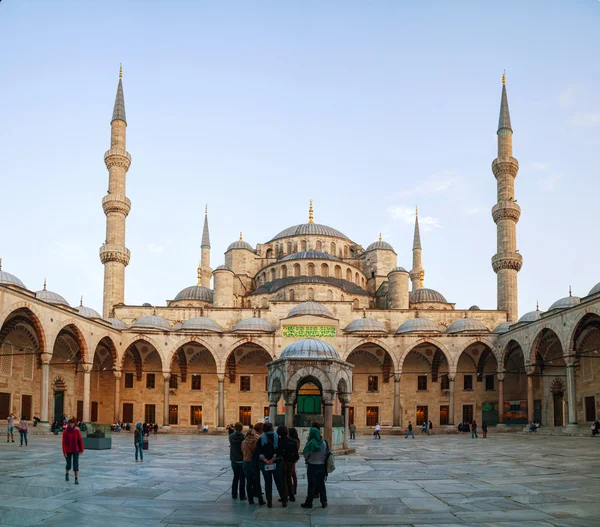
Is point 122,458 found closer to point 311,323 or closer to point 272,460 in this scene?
point 272,460

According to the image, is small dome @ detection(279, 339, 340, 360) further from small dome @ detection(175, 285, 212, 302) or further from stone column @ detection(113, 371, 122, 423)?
small dome @ detection(175, 285, 212, 302)

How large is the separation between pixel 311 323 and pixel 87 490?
82.0 feet

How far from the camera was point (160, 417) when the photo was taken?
35.4m

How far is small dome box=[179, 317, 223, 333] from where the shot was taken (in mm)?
34062

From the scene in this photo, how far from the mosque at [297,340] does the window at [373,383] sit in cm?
8

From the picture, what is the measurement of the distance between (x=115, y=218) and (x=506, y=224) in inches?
900

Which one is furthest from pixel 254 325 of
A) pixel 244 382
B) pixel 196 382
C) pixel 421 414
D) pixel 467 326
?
pixel 467 326

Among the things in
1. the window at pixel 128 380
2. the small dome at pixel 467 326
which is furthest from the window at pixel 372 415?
the window at pixel 128 380

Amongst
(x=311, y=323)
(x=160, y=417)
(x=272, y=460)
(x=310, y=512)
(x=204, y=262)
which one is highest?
(x=204, y=262)

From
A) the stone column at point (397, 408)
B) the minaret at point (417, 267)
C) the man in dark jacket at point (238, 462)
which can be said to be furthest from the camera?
the minaret at point (417, 267)

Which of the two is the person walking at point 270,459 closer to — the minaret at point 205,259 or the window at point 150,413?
the window at point 150,413

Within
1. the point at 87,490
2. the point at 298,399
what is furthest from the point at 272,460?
the point at 298,399

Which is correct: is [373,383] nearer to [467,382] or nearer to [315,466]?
[467,382]

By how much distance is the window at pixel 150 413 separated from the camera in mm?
35500
